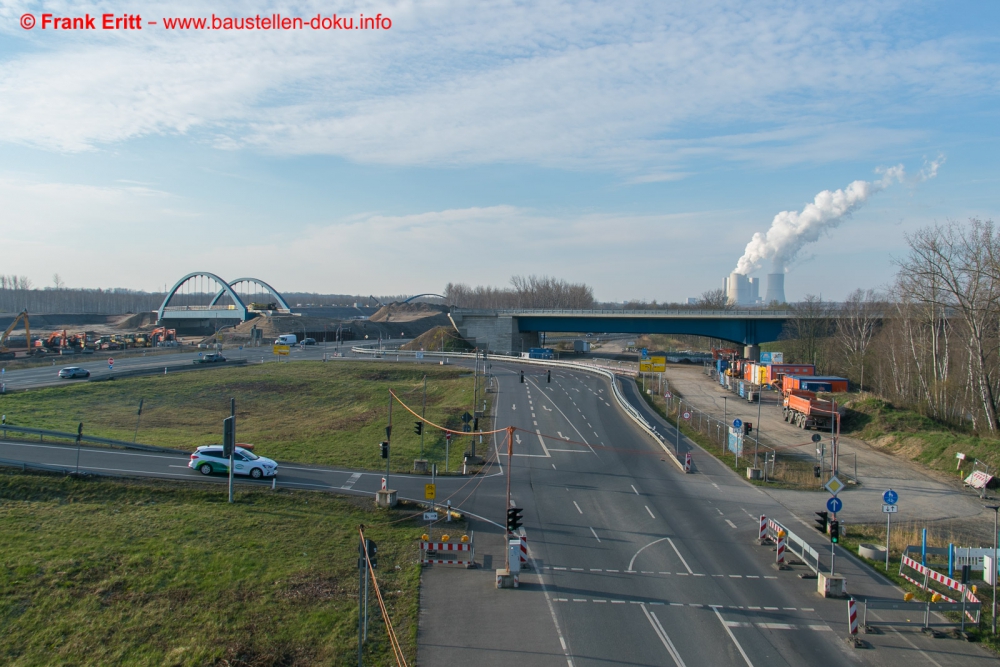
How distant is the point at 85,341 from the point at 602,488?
10439 centimetres

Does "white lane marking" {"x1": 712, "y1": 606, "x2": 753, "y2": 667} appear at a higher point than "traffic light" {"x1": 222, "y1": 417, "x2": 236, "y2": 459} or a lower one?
lower

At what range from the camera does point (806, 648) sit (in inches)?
555

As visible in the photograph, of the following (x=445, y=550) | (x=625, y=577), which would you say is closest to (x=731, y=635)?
(x=625, y=577)

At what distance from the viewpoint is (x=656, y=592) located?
1686 cm

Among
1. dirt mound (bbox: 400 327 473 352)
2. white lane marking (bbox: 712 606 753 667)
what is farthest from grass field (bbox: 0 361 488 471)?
dirt mound (bbox: 400 327 473 352)

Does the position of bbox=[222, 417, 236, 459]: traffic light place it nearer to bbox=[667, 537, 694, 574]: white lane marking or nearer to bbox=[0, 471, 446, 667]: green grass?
bbox=[0, 471, 446, 667]: green grass

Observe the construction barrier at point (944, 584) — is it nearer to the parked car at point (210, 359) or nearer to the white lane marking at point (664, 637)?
the white lane marking at point (664, 637)

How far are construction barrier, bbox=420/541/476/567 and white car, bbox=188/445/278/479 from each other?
36.4 ft

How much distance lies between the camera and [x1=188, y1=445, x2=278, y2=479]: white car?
2667 centimetres

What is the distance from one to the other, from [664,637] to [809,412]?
3603cm

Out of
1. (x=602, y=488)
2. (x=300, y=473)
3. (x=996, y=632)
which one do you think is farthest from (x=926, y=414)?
(x=300, y=473)

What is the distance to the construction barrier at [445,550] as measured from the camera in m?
18.3

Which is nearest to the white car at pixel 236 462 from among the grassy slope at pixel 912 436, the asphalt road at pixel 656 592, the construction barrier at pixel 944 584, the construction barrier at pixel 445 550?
the construction barrier at pixel 445 550

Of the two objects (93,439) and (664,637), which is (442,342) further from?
(664,637)
